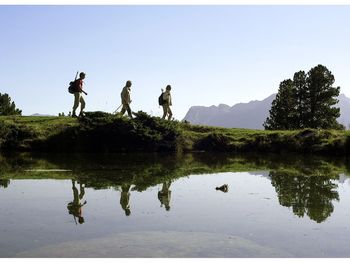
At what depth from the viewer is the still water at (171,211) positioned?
962cm

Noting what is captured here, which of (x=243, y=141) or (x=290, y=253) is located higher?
(x=243, y=141)

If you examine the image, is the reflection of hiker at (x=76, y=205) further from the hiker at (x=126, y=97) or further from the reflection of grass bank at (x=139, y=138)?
the hiker at (x=126, y=97)

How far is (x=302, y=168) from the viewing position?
23.3 meters

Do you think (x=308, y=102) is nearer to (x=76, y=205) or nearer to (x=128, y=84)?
(x=128, y=84)

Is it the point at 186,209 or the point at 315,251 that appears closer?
the point at 315,251

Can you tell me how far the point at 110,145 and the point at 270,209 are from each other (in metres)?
20.6

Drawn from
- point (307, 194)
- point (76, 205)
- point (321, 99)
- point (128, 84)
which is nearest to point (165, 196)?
point (76, 205)

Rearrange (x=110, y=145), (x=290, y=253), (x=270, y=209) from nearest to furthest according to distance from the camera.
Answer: (x=290, y=253)
(x=270, y=209)
(x=110, y=145)

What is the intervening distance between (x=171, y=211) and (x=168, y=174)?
7674mm

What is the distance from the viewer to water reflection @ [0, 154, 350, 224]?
14518mm

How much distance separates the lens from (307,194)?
15.9 metres

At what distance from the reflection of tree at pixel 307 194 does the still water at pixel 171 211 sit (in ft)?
0.11
